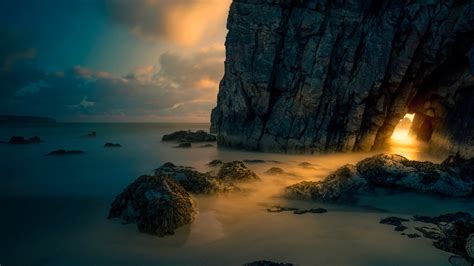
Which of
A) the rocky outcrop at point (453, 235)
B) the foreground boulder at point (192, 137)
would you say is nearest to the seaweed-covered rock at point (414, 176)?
the rocky outcrop at point (453, 235)

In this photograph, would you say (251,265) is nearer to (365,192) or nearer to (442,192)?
(365,192)

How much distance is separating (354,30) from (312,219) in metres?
21.3

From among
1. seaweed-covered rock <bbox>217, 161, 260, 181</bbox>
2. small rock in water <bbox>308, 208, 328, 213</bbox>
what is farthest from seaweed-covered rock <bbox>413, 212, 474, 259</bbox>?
seaweed-covered rock <bbox>217, 161, 260, 181</bbox>

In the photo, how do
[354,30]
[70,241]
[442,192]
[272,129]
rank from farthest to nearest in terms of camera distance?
[272,129]
[354,30]
[442,192]
[70,241]

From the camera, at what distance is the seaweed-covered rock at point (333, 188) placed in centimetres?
1134

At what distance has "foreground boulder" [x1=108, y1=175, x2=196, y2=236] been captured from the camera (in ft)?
27.0

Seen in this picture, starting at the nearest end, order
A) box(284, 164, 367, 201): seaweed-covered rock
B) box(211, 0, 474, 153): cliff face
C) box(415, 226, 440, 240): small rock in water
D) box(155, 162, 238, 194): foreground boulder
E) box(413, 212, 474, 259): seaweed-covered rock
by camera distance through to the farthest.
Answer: box(413, 212, 474, 259): seaweed-covered rock, box(415, 226, 440, 240): small rock in water, box(284, 164, 367, 201): seaweed-covered rock, box(155, 162, 238, 194): foreground boulder, box(211, 0, 474, 153): cliff face

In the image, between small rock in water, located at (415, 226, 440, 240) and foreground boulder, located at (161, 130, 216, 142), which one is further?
foreground boulder, located at (161, 130, 216, 142)

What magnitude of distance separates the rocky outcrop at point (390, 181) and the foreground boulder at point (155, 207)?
4.80m

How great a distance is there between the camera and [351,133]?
1032 inches

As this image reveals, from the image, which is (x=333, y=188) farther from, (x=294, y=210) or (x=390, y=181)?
(x=390, y=181)

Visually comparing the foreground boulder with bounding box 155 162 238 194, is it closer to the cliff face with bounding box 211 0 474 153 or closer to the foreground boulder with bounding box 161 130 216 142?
the cliff face with bounding box 211 0 474 153

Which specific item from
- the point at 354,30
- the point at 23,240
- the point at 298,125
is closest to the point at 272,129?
the point at 298,125

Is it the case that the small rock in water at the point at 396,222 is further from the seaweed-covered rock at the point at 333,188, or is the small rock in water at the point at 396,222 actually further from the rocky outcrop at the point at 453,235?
the seaweed-covered rock at the point at 333,188
